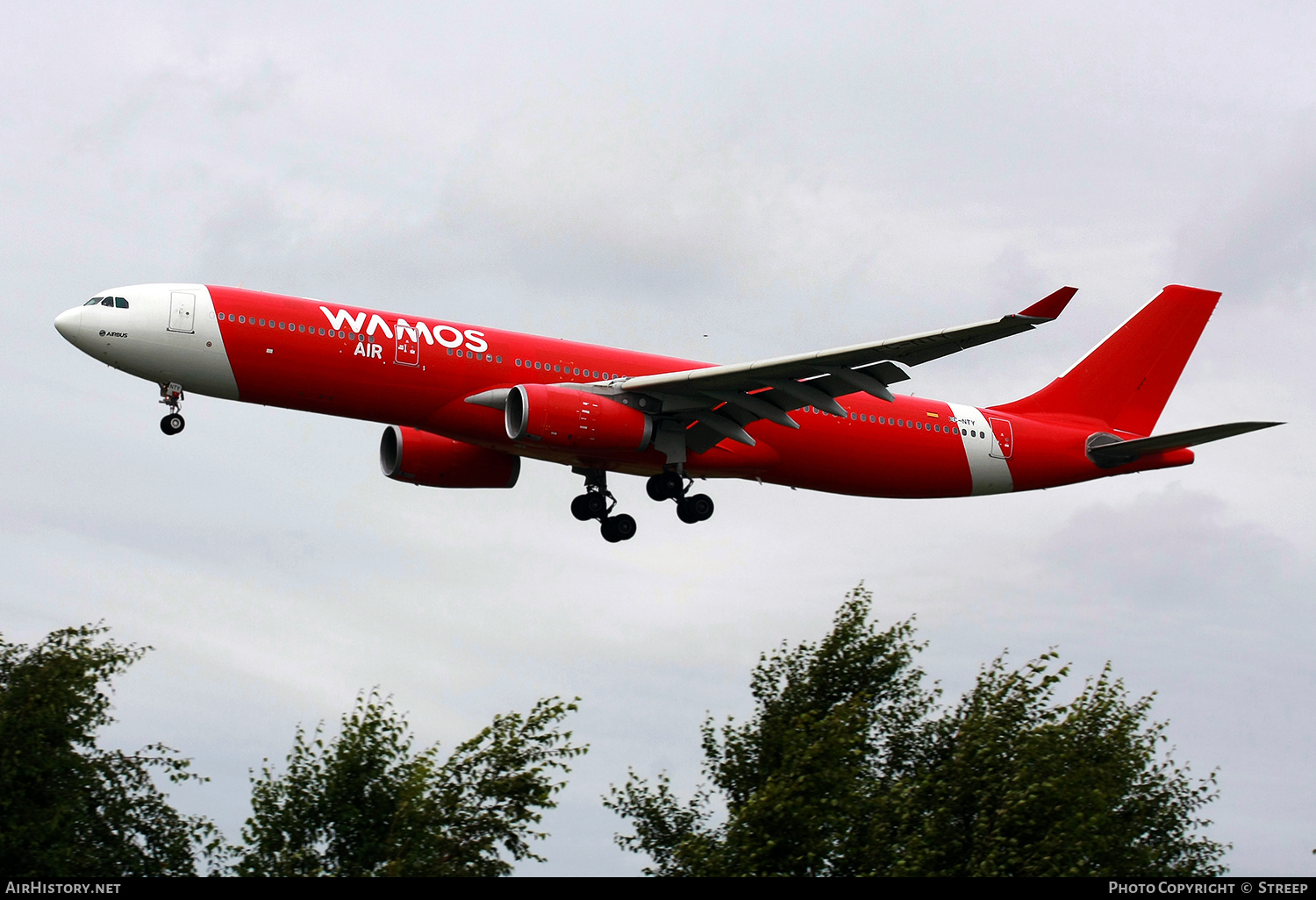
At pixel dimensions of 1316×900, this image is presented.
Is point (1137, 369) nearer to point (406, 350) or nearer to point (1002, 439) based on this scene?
point (1002, 439)

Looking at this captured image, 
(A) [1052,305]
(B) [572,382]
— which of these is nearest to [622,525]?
(B) [572,382]

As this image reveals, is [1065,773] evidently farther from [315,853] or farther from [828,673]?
[315,853]

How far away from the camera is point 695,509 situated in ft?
133

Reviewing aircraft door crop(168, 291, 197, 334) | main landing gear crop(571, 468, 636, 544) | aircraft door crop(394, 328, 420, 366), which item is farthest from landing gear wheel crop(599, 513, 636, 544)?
aircraft door crop(168, 291, 197, 334)

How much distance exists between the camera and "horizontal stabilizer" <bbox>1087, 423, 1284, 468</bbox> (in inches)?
1532

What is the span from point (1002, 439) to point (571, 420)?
46.9 ft

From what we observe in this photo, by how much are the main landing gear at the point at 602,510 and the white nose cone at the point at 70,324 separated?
13.3 m

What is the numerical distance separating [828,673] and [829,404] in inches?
401

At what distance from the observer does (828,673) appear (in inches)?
1732

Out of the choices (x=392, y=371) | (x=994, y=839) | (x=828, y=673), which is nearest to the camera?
(x=994, y=839)

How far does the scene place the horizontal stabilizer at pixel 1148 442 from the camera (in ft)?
128

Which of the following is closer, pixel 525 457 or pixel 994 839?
pixel 994 839

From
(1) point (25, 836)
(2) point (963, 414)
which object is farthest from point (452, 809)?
(2) point (963, 414)

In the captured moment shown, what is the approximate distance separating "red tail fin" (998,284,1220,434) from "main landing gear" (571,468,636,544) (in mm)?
12457
